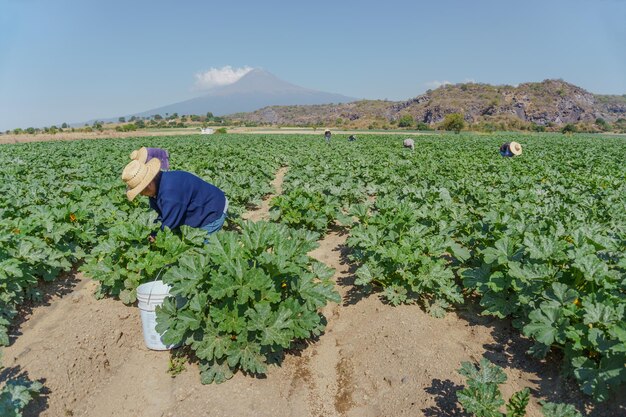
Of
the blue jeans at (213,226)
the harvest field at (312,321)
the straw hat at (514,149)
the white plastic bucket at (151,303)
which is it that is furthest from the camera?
the straw hat at (514,149)

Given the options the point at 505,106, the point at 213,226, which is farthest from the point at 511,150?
the point at 505,106

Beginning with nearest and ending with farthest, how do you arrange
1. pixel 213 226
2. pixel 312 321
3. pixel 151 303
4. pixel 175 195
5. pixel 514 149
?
1. pixel 312 321
2. pixel 151 303
3. pixel 175 195
4. pixel 213 226
5. pixel 514 149

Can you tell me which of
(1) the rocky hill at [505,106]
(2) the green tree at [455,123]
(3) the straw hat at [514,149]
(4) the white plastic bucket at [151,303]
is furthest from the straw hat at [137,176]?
(1) the rocky hill at [505,106]

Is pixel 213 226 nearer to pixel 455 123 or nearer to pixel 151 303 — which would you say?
pixel 151 303

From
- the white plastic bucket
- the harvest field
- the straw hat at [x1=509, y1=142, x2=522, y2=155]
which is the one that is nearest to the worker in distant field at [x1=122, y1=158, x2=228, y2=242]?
the harvest field

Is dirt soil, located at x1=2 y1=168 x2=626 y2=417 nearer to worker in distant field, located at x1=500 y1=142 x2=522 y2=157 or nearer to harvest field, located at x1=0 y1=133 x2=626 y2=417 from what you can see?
harvest field, located at x1=0 y1=133 x2=626 y2=417

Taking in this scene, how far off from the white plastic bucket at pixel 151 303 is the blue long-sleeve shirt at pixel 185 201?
103 cm

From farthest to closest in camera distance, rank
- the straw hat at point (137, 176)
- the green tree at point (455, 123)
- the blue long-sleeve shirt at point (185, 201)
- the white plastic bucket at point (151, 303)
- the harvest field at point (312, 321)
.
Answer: the green tree at point (455, 123), the blue long-sleeve shirt at point (185, 201), the straw hat at point (137, 176), the white plastic bucket at point (151, 303), the harvest field at point (312, 321)

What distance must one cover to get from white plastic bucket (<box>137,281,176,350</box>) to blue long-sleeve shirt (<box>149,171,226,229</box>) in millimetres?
1025

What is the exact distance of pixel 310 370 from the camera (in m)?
3.98

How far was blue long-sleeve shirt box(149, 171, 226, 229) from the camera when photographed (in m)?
4.72

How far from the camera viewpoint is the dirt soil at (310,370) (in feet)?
11.2

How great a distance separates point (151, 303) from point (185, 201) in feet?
4.73

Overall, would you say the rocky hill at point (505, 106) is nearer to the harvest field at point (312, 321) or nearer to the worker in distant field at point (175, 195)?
the worker in distant field at point (175, 195)
